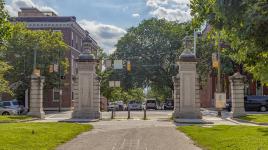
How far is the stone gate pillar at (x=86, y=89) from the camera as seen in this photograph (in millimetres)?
31891

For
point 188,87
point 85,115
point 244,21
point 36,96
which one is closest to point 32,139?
point 244,21

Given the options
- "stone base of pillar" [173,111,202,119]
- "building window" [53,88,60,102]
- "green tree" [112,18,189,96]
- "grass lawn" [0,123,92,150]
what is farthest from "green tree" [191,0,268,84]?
"green tree" [112,18,189,96]

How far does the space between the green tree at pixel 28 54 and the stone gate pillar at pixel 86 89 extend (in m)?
18.0

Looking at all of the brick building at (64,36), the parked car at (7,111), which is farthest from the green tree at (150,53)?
the parked car at (7,111)

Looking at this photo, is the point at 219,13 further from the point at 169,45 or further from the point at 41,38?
the point at 169,45

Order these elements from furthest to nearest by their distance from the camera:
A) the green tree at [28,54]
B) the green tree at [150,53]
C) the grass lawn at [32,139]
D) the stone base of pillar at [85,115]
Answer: the green tree at [150,53] < the green tree at [28,54] < the stone base of pillar at [85,115] < the grass lawn at [32,139]

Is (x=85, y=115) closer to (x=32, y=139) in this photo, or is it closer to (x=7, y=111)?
(x=7, y=111)

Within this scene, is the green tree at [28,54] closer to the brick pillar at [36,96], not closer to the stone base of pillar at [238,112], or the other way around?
the brick pillar at [36,96]

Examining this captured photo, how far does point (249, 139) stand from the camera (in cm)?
1507

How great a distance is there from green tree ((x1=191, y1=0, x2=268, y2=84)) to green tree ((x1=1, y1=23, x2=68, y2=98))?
40816mm

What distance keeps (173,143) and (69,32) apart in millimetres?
49233

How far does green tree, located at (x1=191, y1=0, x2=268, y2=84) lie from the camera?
7094 millimetres

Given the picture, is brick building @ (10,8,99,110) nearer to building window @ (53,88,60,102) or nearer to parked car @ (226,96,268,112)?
building window @ (53,88,60,102)

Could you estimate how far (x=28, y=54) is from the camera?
164ft
